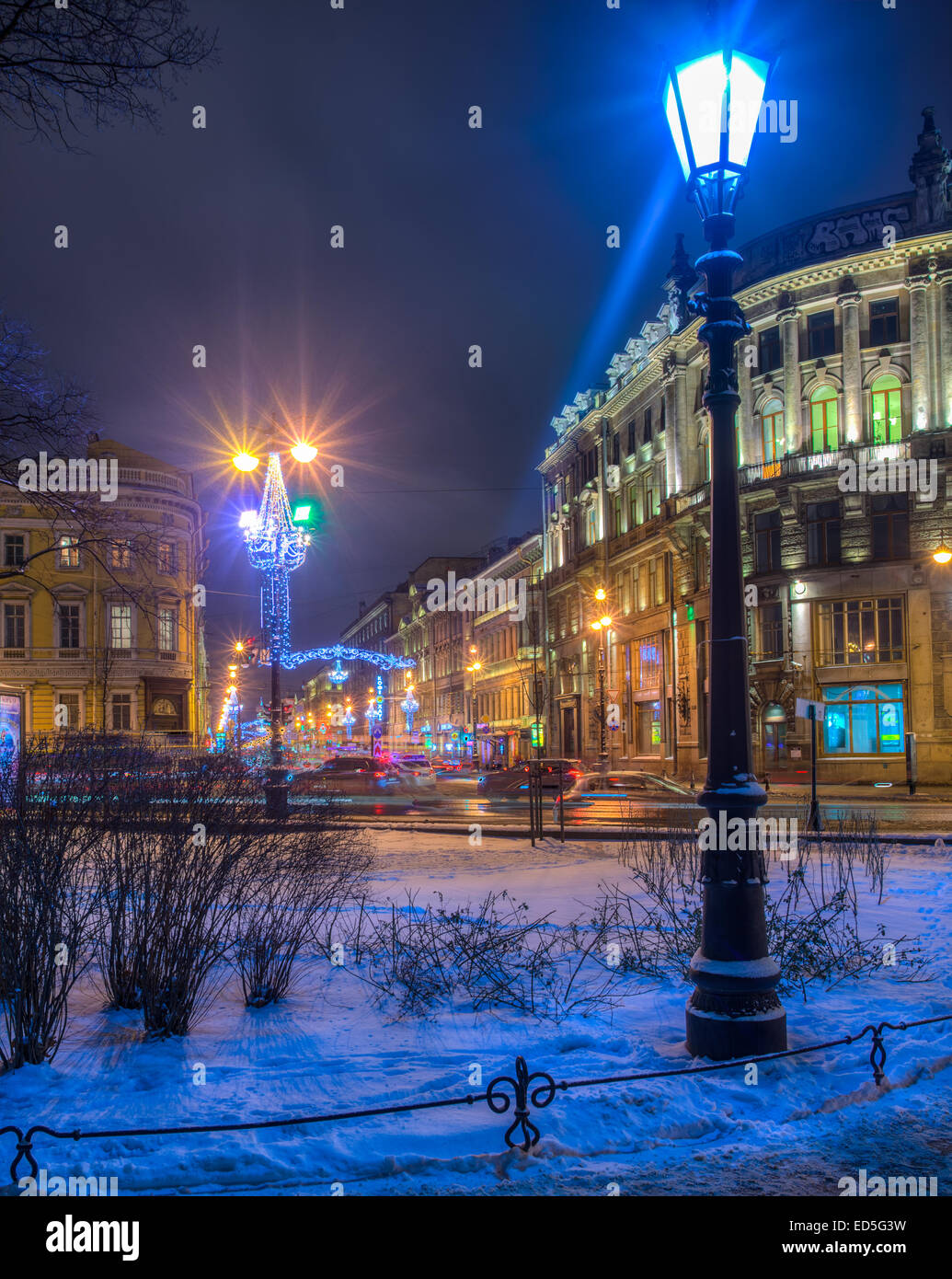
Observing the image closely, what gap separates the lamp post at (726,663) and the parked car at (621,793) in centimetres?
2043

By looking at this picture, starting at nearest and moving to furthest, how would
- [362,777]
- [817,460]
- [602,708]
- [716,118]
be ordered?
1. [716,118]
2. [362,777]
3. [817,460]
4. [602,708]

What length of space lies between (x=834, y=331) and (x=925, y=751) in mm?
18419

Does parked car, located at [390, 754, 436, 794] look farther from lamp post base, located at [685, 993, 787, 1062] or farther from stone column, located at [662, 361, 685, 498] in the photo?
lamp post base, located at [685, 993, 787, 1062]

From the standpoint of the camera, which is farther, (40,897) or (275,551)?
(275,551)

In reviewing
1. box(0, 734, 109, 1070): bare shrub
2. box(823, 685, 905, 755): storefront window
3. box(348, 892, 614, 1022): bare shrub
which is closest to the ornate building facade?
box(823, 685, 905, 755): storefront window

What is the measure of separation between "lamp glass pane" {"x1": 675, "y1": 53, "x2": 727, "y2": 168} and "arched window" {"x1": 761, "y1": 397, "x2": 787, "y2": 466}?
40.3 m

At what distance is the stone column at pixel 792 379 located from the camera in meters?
43.6

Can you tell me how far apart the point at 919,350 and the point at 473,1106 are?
42.1m

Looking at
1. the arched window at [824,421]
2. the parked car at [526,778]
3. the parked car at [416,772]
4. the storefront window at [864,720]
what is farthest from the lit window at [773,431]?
the parked car at [416,772]

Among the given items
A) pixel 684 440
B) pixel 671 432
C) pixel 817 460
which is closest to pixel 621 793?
pixel 817 460

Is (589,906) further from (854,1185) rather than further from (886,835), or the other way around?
(886,835)

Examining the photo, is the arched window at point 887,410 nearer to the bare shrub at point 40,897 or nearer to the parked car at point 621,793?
the parked car at point 621,793

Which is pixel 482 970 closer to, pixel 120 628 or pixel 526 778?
Answer: pixel 526 778

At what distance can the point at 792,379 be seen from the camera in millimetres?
43812
